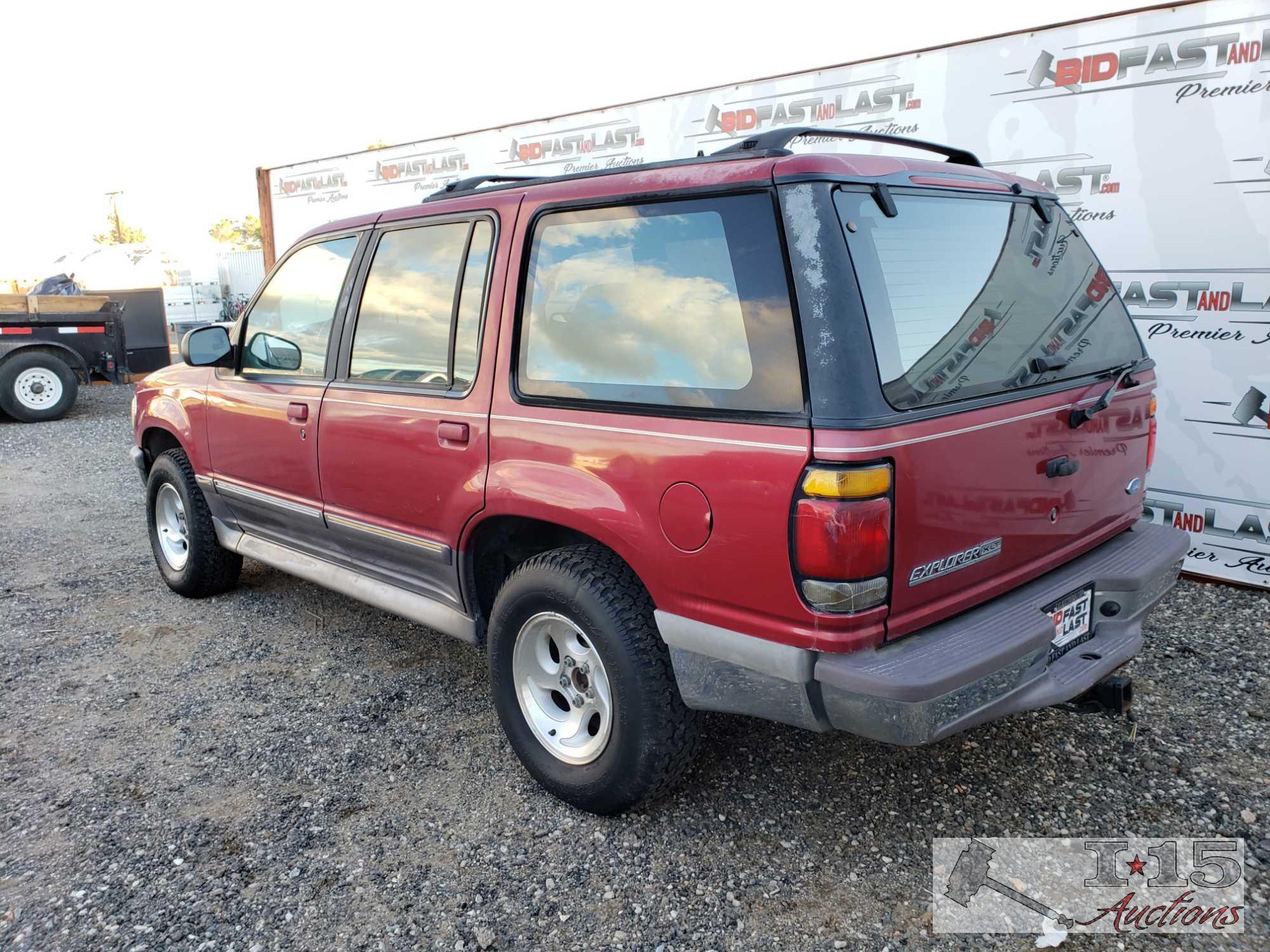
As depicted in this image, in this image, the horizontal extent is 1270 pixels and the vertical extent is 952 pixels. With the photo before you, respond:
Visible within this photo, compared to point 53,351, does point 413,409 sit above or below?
above

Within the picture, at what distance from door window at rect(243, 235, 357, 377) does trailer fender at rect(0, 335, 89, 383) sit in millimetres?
9368

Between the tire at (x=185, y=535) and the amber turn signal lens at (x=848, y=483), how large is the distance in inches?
140

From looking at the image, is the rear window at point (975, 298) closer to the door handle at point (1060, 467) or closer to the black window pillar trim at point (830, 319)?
the black window pillar trim at point (830, 319)

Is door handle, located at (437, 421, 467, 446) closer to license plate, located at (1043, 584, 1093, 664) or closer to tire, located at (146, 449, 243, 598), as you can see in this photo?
license plate, located at (1043, 584, 1093, 664)

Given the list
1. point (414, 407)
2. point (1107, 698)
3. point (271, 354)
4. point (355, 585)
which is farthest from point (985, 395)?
point (271, 354)

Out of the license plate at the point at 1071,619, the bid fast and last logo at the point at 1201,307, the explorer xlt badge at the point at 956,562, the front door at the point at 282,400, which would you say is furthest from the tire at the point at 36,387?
the license plate at the point at 1071,619

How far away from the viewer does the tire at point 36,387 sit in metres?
11.3

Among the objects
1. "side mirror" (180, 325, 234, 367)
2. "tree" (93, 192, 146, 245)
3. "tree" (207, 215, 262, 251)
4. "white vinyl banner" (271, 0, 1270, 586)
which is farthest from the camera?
"tree" (207, 215, 262, 251)

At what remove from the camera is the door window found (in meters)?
3.76

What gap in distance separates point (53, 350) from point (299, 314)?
9.97 m

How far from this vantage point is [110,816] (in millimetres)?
2932

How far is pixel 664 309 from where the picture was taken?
2.57m

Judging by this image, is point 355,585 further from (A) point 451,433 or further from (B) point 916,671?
(B) point 916,671

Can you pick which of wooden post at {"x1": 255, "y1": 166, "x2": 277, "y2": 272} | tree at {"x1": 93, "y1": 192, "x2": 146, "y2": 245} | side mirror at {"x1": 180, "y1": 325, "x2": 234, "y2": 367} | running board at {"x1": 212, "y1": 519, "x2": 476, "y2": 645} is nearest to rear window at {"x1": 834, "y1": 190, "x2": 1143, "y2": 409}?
running board at {"x1": 212, "y1": 519, "x2": 476, "y2": 645}
